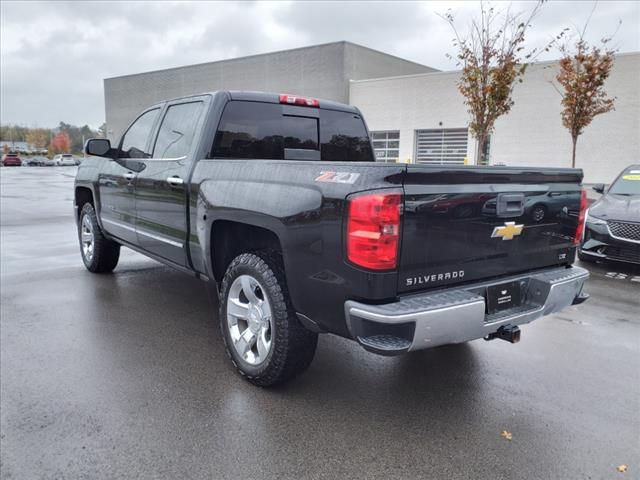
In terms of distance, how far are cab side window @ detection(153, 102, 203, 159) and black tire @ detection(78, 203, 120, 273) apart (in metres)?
1.98

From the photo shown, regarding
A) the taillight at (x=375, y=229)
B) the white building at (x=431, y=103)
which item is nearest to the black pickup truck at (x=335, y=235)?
the taillight at (x=375, y=229)

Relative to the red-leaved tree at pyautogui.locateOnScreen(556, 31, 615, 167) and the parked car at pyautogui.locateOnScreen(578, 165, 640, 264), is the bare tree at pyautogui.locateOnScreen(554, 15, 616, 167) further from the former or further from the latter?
the parked car at pyautogui.locateOnScreen(578, 165, 640, 264)

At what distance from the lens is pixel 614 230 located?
722cm

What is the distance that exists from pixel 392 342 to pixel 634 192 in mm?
7020

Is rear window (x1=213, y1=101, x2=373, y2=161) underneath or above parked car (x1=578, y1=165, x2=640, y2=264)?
above

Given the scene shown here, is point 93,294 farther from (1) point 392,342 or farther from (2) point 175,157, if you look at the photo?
(1) point 392,342

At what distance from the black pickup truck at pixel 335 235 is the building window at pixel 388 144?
27188 millimetres

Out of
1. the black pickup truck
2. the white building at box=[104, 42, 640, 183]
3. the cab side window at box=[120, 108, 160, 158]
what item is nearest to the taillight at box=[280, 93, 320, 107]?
the black pickup truck

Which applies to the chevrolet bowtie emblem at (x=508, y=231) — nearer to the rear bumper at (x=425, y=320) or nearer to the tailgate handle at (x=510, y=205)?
the tailgate handle at (x=510, y=205)

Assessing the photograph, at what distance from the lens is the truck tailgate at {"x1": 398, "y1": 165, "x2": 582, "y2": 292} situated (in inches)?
109

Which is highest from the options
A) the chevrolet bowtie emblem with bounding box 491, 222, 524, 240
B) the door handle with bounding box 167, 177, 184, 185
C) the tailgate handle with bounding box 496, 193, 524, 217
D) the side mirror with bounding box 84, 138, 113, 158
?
the side mirror with bounding box 84, 138, 113, 158

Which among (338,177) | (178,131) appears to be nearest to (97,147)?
(178,131)

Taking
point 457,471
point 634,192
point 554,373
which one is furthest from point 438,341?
point 634,192

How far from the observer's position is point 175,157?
4492 millimetres
